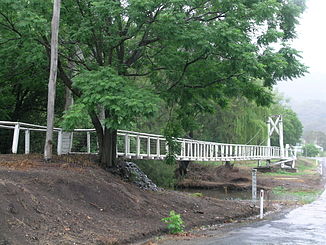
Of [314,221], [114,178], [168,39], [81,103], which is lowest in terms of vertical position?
[314,221]

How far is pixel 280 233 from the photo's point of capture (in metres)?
11.6

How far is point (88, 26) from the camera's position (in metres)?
12.8

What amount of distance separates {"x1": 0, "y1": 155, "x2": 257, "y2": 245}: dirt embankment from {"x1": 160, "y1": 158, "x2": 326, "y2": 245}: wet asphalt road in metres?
1.40

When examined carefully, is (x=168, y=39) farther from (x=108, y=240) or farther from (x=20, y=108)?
(x=20, y=108)

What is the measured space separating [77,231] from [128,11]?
235 inches

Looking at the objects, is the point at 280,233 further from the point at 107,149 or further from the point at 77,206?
the point at 107,149

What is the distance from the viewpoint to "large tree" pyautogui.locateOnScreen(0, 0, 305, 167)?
456 inches

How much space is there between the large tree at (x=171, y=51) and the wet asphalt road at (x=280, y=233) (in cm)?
364

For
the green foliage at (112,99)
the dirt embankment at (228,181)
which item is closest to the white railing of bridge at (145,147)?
the dirt embankment at (228,181)

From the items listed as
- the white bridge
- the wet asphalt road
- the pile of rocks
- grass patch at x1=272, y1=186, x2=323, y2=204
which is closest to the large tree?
the pile of rocks

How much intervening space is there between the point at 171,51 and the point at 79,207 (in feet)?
21.3

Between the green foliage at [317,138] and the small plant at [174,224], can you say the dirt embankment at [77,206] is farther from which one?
the green foliage at [317,138]

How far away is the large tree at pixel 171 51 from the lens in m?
11.6

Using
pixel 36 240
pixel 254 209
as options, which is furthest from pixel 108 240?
pixel 254 209
